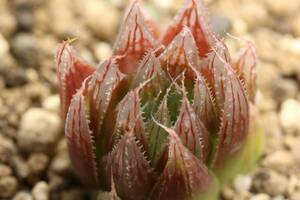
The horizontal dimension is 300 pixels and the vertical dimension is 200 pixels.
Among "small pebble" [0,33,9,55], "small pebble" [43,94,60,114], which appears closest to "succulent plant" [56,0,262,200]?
"small pebble" [43,94,60,114]

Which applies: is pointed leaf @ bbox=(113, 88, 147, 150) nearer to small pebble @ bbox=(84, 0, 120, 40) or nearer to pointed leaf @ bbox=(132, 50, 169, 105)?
pointed leaf @ bbox=(132, 50, 169, 105)

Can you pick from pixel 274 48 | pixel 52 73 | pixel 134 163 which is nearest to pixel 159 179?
pixel 134 163

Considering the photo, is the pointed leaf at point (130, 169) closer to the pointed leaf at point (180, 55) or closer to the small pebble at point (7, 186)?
the pointed leaf at point (180, 55)

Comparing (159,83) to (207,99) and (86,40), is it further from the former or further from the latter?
(86,40)

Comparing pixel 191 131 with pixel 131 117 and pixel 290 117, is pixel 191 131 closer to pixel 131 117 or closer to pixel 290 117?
pixel 131 117

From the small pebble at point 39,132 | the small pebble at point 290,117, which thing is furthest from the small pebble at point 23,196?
the small pebble at point 290,117

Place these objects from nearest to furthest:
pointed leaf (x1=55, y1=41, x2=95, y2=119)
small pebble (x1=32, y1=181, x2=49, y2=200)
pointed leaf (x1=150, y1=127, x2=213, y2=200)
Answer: pointed leaf (x1=150, y1=127, x2=213, y2=200) → pointed leaf (x1=55, y1=41, x2=95, y2=119) → small pebble (x1=32, y1=181, x2=49, y2=200)
